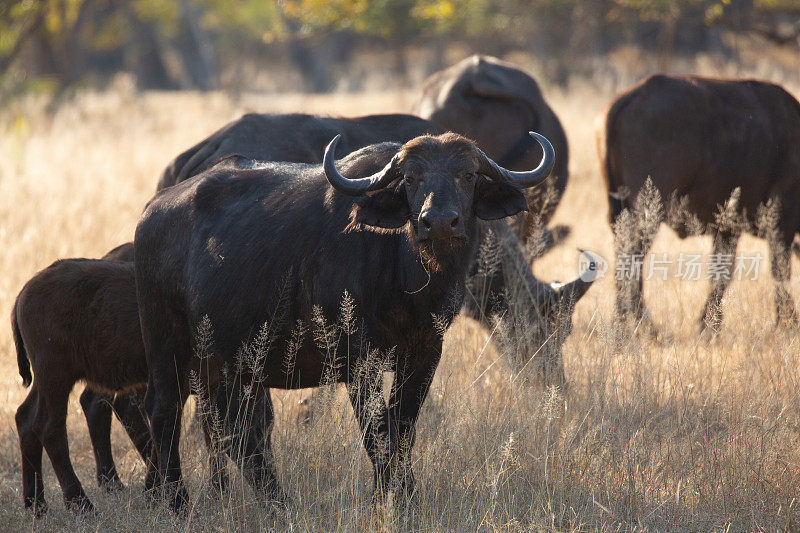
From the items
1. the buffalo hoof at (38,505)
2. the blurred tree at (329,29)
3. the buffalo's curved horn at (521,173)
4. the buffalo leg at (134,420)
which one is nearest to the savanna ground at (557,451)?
the buffalo hoof at (38,505)

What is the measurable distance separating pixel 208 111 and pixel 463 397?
66.9 ft

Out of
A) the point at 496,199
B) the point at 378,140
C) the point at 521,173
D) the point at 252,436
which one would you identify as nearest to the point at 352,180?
the point at 496,199

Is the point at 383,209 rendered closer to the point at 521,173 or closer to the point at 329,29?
the point at 521,173

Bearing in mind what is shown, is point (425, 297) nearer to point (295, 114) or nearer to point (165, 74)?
point (295, 114)

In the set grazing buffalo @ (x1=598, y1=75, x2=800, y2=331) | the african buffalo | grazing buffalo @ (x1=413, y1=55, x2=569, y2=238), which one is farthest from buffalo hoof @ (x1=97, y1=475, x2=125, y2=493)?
grazing buffalo @ (x1=413, y1=55, x2=569, y2=238)

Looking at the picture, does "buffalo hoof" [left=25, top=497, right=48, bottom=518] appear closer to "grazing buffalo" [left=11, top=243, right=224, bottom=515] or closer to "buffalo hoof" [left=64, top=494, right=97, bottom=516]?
"grazing buffalo" [left=11, top=243, right=224, bottom=515]

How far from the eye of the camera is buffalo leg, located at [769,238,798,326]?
6082 millimetres

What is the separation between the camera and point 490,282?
5.90 metres

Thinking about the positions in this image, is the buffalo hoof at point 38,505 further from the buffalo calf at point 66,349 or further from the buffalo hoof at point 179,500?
the buffalo hoof at point 179,500

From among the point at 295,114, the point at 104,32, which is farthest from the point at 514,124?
the point at 104,32

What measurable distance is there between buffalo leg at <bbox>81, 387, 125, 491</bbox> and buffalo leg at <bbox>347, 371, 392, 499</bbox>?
162cm

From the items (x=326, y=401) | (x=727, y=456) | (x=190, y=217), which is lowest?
(x=727, y=456)

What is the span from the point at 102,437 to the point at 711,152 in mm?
5273

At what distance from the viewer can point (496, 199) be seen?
4062mm
